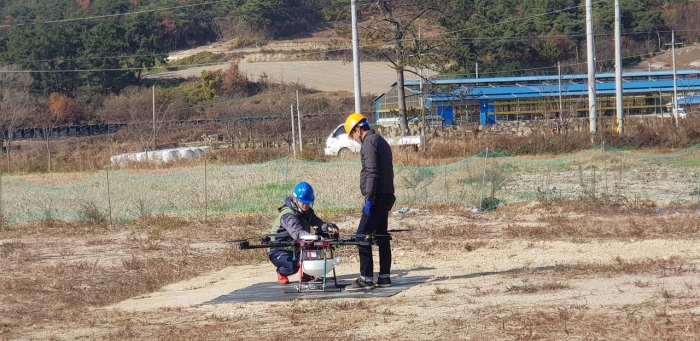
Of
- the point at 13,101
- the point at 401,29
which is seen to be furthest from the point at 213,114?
the point at 401,29

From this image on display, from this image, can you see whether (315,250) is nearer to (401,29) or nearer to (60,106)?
(401,29)

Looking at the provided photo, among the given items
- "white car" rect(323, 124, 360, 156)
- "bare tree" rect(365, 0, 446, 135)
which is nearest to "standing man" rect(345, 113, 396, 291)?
"bare tree" rect(365, 0, 446, 135)

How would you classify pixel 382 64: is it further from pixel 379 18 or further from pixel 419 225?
pixel 419 225

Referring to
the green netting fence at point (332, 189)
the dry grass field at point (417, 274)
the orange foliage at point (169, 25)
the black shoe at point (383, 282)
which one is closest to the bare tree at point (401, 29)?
the green netting fence at point (332, 189)

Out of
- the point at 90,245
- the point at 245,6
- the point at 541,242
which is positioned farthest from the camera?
the point at 245,6

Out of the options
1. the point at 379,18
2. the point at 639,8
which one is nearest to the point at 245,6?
the point at 639,8

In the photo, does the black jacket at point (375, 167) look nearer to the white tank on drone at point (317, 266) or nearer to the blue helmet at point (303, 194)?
the blue helmet at point (303, 194)

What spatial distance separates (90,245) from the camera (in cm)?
1800

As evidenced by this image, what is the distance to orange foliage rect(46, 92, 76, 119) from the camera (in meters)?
68.8

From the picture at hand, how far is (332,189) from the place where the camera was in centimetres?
2198

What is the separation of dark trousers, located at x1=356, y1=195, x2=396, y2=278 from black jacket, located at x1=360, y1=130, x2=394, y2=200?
141 mm

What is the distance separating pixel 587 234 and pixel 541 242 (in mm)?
1196

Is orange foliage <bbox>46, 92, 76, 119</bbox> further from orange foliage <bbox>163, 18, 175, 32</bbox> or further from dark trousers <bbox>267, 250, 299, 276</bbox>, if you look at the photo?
dark trousers <bbox>267, 250, 299, 276</bbox>

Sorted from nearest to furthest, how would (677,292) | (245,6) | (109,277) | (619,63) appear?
(677,292) < (109,277) < (619,63) < (245,6)
